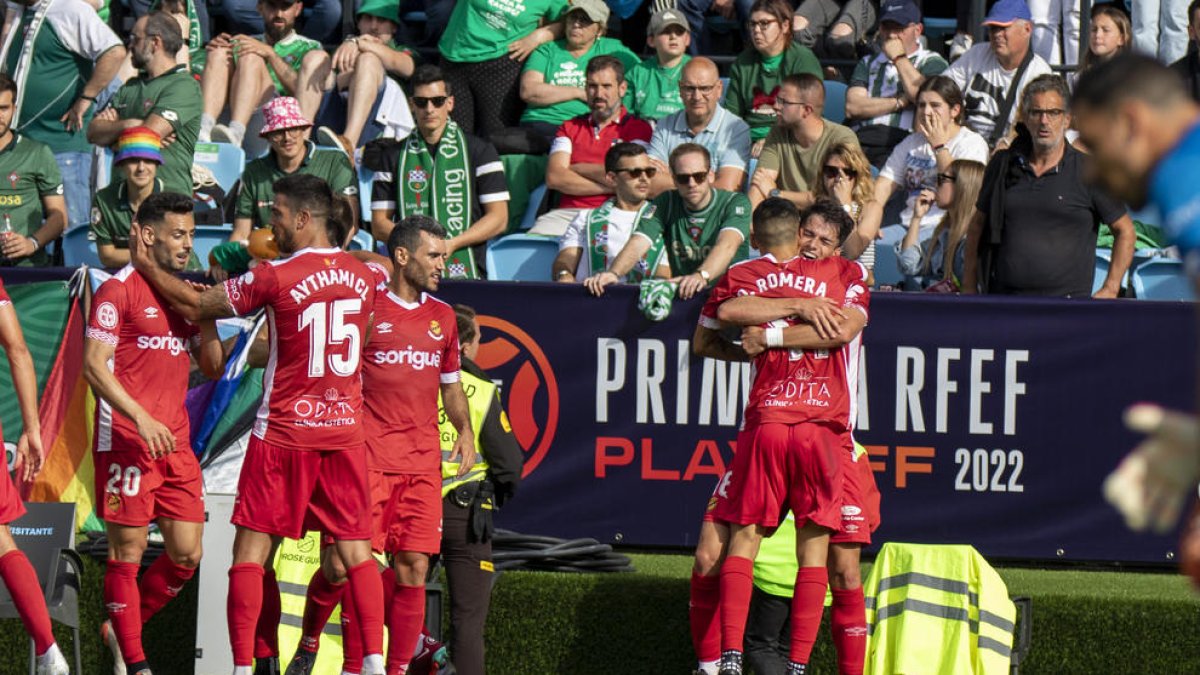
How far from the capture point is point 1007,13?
1127cm

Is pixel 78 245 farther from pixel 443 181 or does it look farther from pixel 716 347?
pixel 716 347

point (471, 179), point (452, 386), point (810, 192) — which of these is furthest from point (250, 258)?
point (810, 192)

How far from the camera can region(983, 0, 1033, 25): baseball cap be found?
11250 millimetres

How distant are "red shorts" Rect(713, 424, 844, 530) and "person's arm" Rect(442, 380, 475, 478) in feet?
3.99

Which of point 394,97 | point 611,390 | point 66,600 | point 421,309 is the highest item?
point 394,97

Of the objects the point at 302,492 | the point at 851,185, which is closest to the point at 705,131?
the point at 851,185

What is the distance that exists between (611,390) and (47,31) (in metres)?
5.51

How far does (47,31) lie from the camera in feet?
40.8

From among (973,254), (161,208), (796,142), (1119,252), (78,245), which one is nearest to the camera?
(161,208)

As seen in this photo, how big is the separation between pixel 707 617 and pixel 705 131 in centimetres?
405

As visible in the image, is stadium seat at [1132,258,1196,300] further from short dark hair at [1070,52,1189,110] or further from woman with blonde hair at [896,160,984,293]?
short dark hair at [1070,52,1189,110]

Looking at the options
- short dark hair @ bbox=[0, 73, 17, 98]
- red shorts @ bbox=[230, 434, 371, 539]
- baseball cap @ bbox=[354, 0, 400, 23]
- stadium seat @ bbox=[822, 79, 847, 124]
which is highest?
baseball cap @ bbox=[354, 0, 400, 23]

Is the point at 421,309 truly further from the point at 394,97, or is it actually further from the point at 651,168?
the point at 394,97

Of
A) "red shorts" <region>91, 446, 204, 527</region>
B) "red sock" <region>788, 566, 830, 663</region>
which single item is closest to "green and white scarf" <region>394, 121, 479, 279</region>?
"red shorts" <region>91, 446, 204, 527</region>
